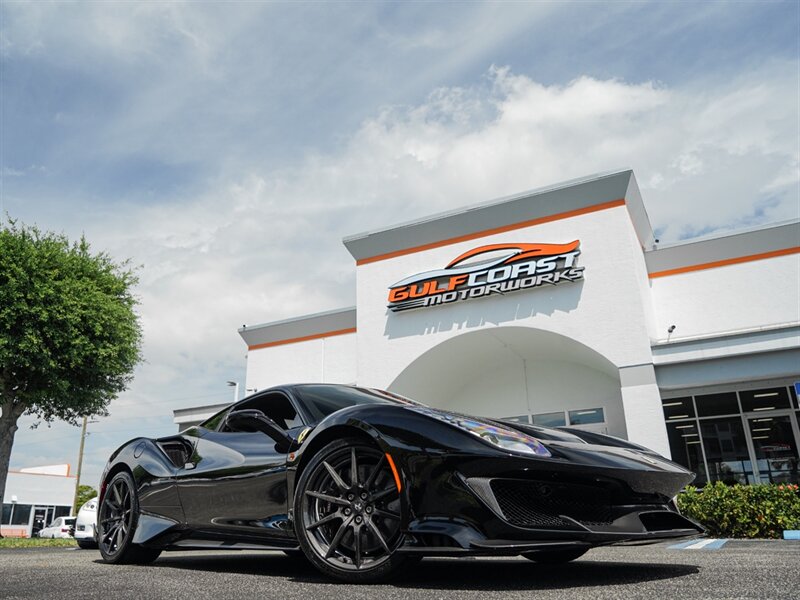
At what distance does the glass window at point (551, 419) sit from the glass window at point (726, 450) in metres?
3.30

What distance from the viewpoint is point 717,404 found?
565 inches

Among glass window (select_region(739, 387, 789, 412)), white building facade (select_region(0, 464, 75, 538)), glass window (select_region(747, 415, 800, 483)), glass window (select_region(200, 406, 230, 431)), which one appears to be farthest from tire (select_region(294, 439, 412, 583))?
white building facade (select_region(0, 464, 75, 538))

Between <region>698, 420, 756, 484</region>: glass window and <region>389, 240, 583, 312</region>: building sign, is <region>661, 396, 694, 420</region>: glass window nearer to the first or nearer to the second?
<region>698, 420, 756, 484</region>: glass window

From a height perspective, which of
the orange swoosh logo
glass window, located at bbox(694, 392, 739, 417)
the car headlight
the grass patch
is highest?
the orange swoosh logo

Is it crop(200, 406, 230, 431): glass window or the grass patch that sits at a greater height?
crop(200, 406, 230, 431): glass window

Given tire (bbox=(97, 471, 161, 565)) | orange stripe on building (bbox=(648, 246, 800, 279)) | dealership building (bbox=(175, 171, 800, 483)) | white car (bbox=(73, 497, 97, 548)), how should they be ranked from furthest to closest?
orange stripe on building (bbox=(648, 246, 800, 279)) → dealership building (bbox=(175, 171, 800, 483)) → white car (bbox=(73, 497, 97, 548)) → tire (bbox=(97, 471, 161, 565))

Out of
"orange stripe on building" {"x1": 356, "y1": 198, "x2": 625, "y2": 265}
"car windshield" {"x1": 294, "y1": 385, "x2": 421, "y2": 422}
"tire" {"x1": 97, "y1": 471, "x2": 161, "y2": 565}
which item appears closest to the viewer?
"car windshield" {"x1": 294, "y1": 385, "x2": 421, "y2": 422}

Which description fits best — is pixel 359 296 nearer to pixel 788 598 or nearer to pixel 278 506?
pixel 278 506

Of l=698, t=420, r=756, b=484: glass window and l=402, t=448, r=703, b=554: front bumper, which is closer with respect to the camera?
l=402, t=448, r=703, b=554: front bumper

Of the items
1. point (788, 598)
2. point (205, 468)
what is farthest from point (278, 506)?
point (788, 598)

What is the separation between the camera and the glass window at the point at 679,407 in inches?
571

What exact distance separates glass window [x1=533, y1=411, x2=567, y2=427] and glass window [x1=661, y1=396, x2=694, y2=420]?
2527mm

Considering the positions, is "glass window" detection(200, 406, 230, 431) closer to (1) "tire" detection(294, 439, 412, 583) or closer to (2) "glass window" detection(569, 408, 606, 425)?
(1) "tire" detection(294, 439, 412, 583)

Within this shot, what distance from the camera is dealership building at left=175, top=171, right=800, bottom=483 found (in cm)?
1280
